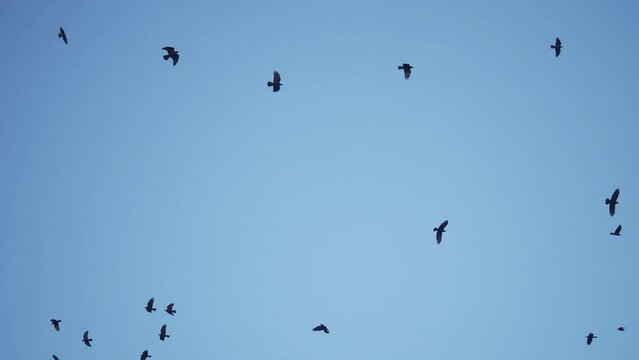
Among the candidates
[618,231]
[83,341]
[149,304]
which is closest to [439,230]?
[618,231]

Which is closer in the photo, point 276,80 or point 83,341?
point 276,80

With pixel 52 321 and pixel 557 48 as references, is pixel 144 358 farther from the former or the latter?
pixel 557 48

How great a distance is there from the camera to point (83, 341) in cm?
2795

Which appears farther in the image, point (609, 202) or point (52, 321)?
point (52, 321)

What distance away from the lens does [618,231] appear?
86.9 ft

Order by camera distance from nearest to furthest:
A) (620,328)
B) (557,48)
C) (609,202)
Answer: (609,202)
(557,48)
(620,328)

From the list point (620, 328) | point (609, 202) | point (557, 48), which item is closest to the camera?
point (609, 202)

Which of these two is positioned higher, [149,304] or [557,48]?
[557,48]

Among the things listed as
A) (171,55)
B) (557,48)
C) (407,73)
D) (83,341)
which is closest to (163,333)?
(83,341)

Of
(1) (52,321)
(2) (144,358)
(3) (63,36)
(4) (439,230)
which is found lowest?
(2) (144,358)

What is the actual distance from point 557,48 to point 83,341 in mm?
27303

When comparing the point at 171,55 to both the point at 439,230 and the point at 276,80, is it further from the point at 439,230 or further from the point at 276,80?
the point at 439,230

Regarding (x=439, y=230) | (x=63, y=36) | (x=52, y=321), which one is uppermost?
(x=63, y=36)

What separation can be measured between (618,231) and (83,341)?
89.1ft
